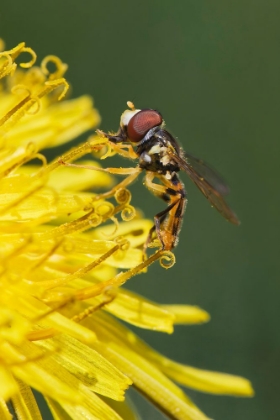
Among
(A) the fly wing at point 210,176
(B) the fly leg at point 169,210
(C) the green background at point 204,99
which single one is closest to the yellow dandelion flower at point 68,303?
(B) the fly leg at point 169,210

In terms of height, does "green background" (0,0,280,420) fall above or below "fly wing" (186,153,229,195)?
below

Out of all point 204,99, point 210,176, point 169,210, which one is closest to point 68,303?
point 169,210

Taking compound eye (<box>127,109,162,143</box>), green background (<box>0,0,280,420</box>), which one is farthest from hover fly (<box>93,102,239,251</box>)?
green background (<box>0,0,280,420</box>)

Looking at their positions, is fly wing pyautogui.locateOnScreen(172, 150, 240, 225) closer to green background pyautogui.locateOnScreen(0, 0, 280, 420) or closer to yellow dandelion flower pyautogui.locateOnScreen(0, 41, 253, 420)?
yellow dandelion flower pyautogui.locateOnScreen(0, 41, 253, 420)

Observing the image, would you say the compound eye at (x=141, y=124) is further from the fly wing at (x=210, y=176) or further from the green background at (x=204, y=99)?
the green background at (x=204, y=99)

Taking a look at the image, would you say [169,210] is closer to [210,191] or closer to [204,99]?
[210,191]

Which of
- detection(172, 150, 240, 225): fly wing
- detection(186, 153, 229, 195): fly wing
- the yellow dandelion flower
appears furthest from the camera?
detection(186, 153, 229, 195): fly wing
